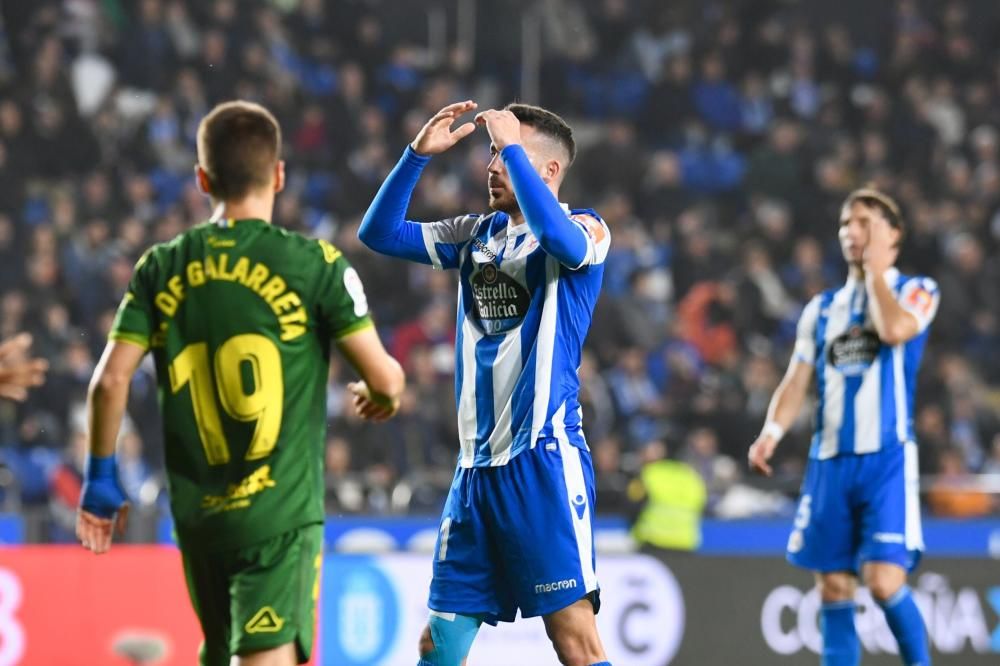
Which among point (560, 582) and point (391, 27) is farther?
point (391, 27)

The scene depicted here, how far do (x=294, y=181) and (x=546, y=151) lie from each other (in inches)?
455

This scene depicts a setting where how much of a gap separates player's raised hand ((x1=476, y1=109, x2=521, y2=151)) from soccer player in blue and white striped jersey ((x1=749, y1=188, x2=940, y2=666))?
266 centimetres

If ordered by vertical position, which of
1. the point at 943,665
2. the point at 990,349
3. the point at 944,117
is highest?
the point at 944,117

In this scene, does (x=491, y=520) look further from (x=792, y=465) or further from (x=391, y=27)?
(x=391, y=27)

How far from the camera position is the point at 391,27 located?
20156mm

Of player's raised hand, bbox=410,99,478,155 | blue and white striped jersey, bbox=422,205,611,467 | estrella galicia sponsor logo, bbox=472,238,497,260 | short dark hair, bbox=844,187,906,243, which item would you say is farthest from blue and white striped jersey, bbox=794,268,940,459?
player's raised hand, bbox=410,99,478,155

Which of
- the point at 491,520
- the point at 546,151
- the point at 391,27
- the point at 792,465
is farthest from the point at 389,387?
the point at 391,27

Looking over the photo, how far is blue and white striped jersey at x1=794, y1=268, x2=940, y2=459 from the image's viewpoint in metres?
7.49

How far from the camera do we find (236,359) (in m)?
4.42

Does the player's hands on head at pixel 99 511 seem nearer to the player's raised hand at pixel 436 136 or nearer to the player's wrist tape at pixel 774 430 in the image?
the player's raised hand at pixel 436 136

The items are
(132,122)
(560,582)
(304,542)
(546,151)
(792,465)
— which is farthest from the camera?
(132,122)

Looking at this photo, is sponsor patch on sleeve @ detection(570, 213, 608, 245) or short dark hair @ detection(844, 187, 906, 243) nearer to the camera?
sponsor patch on sleeve @ detection(570, 213, 608, 245)

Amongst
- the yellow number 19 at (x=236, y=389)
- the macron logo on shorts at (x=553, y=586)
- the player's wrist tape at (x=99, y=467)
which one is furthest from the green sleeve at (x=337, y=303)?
the macron logo on shorts at (x=553, y=586)

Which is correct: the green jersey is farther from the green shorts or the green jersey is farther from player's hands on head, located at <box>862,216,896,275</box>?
player's hands on head, located at <box>862,216,896,275</box>
